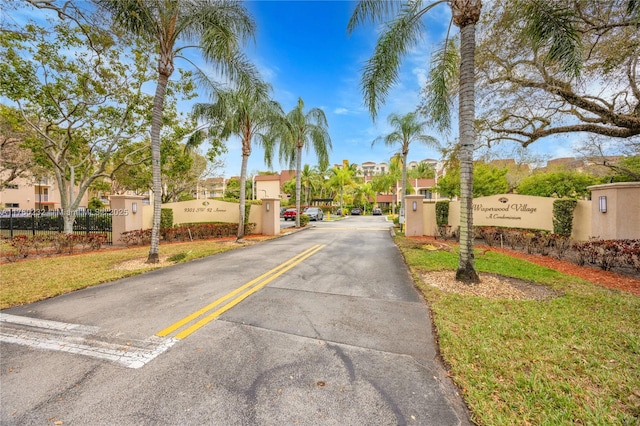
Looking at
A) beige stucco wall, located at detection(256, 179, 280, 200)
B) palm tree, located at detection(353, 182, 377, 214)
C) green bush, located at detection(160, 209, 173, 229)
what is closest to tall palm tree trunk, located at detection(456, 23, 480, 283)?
green bush, located at detection(160, 209, 173, 229)

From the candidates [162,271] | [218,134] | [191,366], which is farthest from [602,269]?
[218,134]

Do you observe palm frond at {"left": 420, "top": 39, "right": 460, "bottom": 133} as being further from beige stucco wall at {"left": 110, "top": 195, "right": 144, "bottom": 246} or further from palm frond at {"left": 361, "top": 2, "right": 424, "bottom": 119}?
beige stucco wall at {"left": 110, "top": 195, "right": 144, "bottom": 246}

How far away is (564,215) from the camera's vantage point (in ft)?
34.6

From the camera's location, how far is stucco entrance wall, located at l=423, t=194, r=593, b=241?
10445mm

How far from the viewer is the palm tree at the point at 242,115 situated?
1112 cm

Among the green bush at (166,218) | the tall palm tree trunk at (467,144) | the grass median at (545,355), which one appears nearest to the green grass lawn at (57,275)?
the green bush at (166,218)

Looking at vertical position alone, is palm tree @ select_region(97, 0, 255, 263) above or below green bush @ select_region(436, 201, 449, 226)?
above

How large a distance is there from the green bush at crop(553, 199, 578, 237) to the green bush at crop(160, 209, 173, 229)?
18.3m

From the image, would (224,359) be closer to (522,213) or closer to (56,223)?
(522,213)

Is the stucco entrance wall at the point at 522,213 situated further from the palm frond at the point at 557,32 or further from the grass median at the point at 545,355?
the grass median at the point at 545,355

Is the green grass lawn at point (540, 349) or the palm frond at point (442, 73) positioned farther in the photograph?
the palm frond at point (442, 73)

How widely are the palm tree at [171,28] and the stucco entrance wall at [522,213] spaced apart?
1264 centimetres

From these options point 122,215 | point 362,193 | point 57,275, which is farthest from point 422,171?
point 57,275

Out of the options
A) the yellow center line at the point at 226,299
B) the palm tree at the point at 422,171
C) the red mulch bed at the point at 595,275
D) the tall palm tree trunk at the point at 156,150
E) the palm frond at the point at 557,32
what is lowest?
the red mulch bed at the point at 595,275
